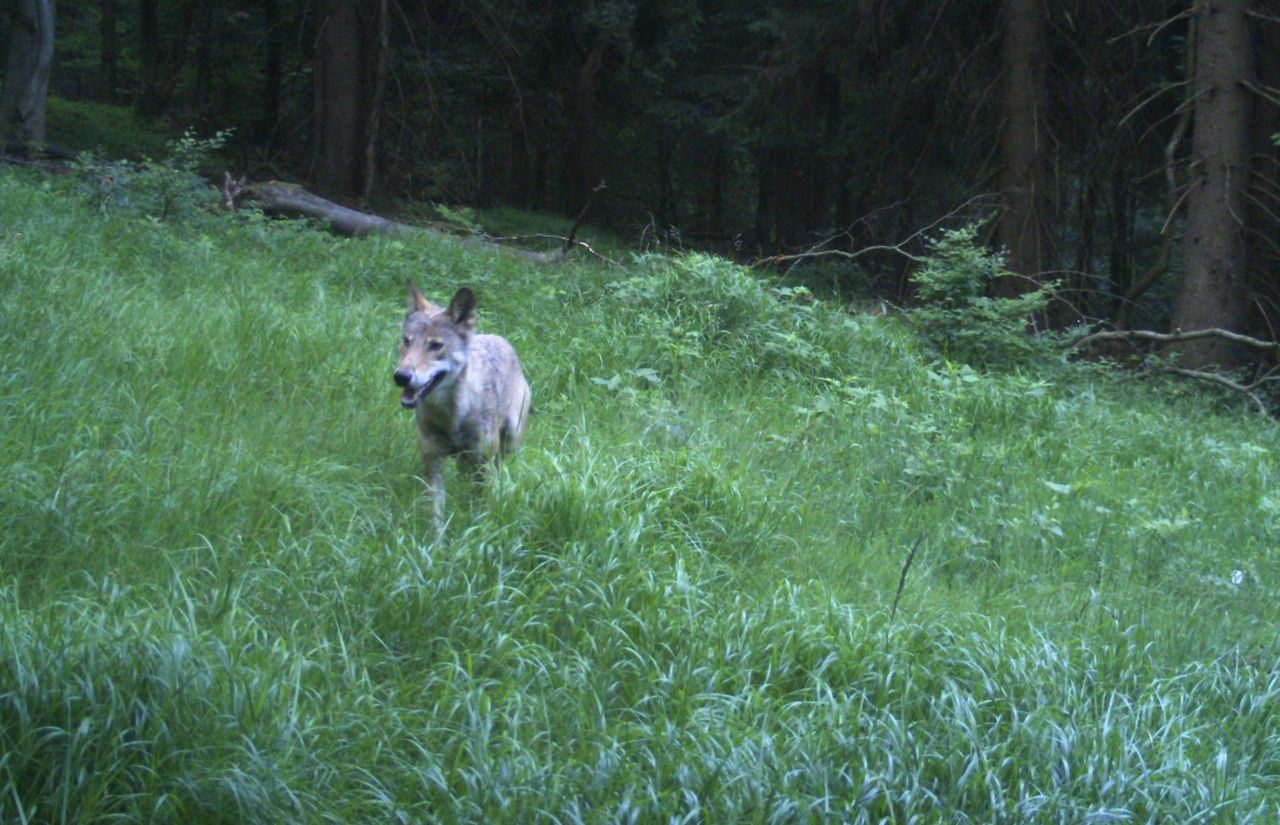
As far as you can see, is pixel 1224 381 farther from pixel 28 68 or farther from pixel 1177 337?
pixel 28 68

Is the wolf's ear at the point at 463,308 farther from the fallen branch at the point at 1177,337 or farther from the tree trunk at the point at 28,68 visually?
the tree trunk at the point at 28,68

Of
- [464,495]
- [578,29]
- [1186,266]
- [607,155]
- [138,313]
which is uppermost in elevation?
[578,29]

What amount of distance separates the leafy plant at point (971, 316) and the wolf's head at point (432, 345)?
6.23 metres

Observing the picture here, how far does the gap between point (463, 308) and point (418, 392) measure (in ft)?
2.40

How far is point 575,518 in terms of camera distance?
581 centimetres

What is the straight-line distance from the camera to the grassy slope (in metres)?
3.96

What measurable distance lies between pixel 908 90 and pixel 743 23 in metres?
7.30

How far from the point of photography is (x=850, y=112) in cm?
1981

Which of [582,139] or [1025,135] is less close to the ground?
[582,139]

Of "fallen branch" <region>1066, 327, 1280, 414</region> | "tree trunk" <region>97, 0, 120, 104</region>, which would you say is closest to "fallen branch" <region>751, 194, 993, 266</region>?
"fallen branch" <region>1066, 327, 1280, 414</region>

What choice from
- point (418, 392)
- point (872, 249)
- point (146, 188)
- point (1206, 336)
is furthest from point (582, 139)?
point (418, 392)

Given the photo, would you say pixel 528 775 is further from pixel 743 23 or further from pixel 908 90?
pixel 743 23

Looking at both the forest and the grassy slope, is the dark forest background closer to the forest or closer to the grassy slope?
the forest

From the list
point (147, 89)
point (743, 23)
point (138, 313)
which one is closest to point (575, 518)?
point (138, 313)
